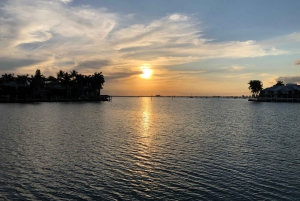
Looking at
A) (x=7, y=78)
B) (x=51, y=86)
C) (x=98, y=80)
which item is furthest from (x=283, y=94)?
(x=7, y=78)

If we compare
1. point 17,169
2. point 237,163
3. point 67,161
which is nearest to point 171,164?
point 237,163

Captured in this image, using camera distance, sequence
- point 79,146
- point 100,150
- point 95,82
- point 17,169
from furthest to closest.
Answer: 1. point 95,82
2. point 79,146
3. point 100,150
4. point 17,169

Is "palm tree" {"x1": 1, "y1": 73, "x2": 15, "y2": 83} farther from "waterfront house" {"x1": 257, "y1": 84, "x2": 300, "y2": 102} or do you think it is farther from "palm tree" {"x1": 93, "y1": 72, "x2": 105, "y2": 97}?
"waterfront house" {"x1": 257, "y1": 84, "x2": 300, "y2": 102}

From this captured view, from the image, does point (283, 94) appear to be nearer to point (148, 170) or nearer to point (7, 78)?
point (7, 78)

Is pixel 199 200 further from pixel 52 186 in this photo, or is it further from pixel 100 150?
pixel 100 150

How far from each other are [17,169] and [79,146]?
881 centimetres

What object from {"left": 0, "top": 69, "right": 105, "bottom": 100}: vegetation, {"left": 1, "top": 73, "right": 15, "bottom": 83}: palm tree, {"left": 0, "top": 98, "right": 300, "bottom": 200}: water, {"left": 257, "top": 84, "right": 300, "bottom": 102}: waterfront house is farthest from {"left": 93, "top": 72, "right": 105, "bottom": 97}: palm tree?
{"left": 0, "top": 98, "right": 300, "bottom": 200}: water

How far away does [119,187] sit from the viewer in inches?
607

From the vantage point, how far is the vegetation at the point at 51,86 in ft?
461

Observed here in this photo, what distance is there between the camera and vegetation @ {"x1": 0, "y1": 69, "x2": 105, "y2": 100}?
140375 mm

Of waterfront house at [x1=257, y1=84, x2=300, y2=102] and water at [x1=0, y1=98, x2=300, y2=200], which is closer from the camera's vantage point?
water at [x1=0, y1=98, x2=300, y2=200]

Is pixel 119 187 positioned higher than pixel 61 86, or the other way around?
pixel 61 86

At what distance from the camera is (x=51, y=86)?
169375 mm

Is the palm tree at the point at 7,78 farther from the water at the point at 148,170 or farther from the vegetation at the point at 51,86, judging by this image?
the water at the point at 148,170
